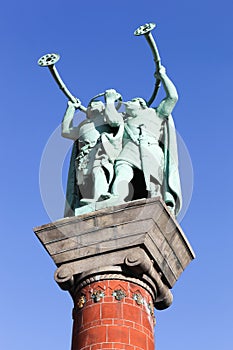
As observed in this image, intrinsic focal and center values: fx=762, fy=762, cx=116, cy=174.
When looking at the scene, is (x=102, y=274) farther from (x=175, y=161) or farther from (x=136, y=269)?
(x=175, y=161)

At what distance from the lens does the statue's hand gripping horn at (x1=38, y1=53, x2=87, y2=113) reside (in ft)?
46.9

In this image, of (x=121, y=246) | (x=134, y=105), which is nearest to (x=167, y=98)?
(x=134, y=105)

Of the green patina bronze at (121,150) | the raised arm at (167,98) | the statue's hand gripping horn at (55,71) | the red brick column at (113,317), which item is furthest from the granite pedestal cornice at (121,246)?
the statue's hand gripping horn at (55,71)

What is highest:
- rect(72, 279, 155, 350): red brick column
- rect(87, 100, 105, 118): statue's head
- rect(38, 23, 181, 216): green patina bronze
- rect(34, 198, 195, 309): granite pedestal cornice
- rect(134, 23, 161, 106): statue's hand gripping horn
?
rect(134, 23, 161, 106): statue's hand gripping horn

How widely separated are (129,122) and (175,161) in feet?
3.70

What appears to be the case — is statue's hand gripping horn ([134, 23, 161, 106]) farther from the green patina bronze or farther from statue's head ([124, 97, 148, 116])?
statue's head ([124, 97, 148, 116])

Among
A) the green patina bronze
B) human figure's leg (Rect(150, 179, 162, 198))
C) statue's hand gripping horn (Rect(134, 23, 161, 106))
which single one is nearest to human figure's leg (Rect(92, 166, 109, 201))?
the green patina bronze

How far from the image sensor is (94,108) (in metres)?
14.1

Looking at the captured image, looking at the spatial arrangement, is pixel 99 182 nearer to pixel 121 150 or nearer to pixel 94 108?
pixel 121 150

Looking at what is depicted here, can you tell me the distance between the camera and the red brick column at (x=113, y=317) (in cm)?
1045

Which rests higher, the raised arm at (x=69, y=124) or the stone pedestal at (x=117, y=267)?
the raised arm at (x=69, y=124)

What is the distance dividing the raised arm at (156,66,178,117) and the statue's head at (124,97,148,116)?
0.36m

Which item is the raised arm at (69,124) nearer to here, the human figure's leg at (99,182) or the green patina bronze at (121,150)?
the green patina bronze at (121,150)

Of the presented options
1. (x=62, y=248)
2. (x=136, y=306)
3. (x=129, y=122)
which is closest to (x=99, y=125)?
(x=129, y=122)
